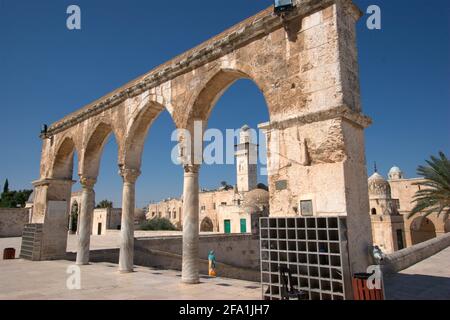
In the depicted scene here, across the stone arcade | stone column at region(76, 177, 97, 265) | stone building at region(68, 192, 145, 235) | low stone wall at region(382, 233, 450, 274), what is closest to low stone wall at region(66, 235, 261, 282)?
stone column at region(76, 177, 97, 265)

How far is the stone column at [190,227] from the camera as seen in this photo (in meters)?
7.17

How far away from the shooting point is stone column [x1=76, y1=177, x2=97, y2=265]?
1076cm

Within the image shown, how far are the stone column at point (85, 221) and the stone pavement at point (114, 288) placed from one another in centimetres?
163

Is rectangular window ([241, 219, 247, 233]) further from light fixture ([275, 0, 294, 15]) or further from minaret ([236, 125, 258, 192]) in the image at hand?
light fixture ([275, 0, 294, 15])

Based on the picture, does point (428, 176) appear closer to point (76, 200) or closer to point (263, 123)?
point (263, 123)

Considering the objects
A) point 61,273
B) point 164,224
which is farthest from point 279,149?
point 164,224

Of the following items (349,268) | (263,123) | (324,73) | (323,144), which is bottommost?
(349,268)

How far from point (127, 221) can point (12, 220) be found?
24.1 m

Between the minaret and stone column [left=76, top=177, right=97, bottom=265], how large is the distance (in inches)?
1337

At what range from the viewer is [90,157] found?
11258 mm

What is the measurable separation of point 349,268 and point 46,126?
13.5 m

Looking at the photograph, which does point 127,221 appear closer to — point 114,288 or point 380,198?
point 114,288

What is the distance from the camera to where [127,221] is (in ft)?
30.1

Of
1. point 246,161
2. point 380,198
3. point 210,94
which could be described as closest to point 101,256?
point 210,94
